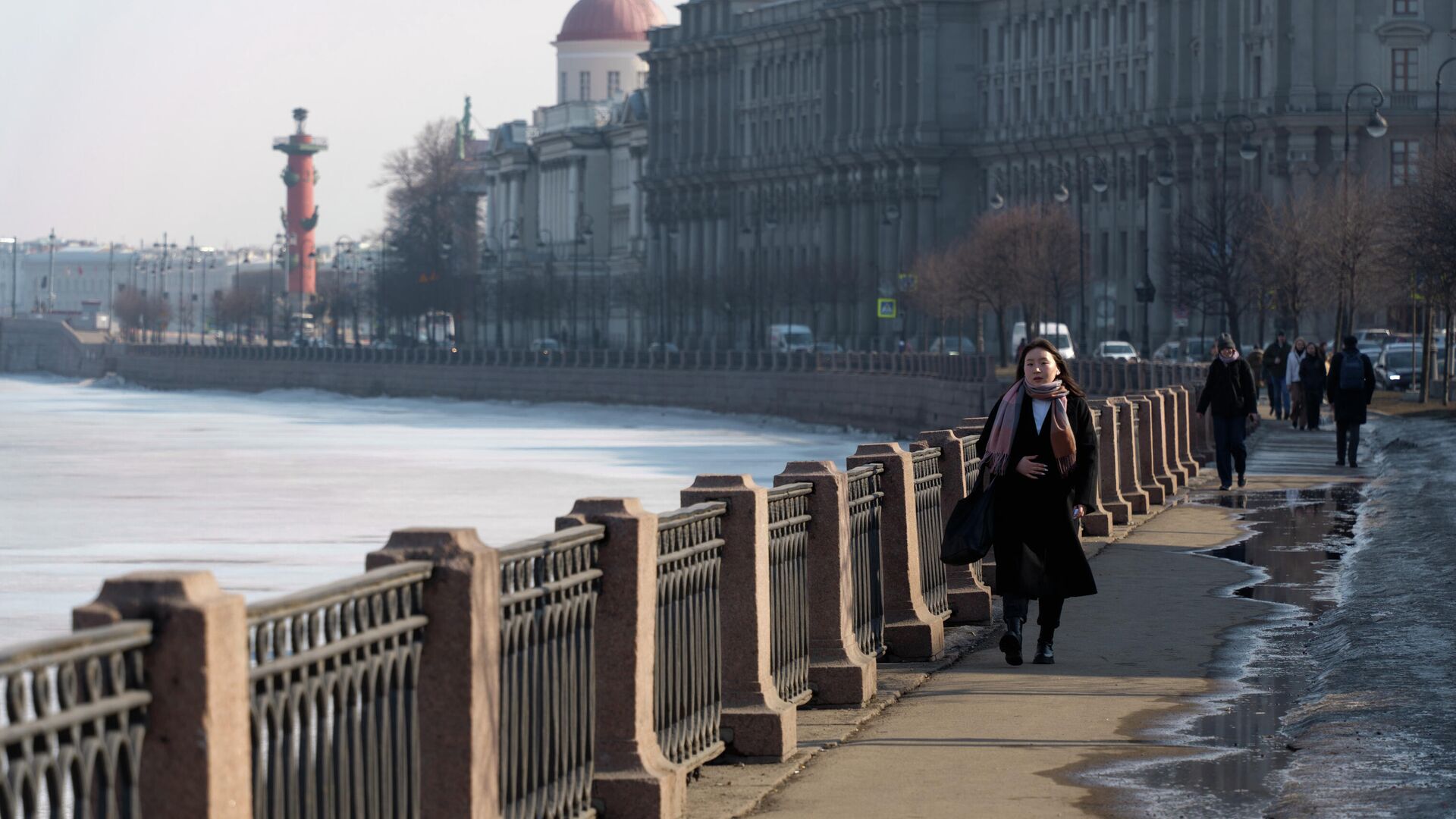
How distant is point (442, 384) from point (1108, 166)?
30.8 meters

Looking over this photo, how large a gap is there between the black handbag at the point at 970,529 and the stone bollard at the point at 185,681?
700cm

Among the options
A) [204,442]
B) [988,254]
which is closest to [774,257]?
[988,254]

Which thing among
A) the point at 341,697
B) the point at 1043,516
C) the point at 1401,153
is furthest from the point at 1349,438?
the point at 1401,153

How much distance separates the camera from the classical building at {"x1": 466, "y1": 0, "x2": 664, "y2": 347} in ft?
461

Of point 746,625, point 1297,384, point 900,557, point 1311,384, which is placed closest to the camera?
point 746,625

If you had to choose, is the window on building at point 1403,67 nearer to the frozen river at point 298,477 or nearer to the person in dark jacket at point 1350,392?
the frozen river at point 298,477

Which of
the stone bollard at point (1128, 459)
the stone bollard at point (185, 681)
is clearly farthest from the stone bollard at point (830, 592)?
the stone bollard at point (1128, 459)

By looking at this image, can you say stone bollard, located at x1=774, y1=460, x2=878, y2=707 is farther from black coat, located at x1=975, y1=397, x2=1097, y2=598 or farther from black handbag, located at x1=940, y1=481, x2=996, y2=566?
black coat, located at x1=975, y1=397, x2=1097, y2=598

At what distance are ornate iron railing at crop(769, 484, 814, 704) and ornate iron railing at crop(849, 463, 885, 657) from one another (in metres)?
0.61

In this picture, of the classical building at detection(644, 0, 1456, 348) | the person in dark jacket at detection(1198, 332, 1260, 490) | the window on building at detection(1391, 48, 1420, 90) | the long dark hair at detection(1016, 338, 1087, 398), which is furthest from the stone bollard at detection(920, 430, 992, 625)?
the window on building at detection(1391, 48, 1420, 90)

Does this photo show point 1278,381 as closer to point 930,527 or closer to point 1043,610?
point 930,527

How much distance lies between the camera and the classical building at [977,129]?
10250 centimetres

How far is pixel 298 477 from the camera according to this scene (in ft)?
174

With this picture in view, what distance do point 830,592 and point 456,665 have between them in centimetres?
433
